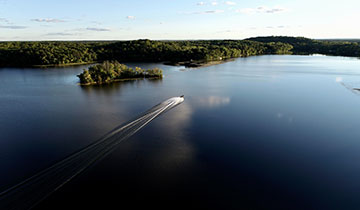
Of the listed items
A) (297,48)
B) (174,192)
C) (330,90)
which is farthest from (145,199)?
(297,48)

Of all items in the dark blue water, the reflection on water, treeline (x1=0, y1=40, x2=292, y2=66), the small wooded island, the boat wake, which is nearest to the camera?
the boat wake

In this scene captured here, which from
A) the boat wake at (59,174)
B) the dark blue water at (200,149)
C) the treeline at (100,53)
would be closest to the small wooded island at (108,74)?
the dark blue water at (200,149)

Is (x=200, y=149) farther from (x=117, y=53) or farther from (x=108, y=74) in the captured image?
(x=117, y=53)

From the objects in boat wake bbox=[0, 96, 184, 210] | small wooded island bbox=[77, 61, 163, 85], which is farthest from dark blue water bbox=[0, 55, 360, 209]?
small wooded island bbox=[77, 61, 163, 85]

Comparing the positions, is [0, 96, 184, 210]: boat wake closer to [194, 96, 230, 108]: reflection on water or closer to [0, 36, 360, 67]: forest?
[194, 96, 230, 108]: reflection on water

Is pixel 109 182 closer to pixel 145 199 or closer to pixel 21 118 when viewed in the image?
pixel 145 199

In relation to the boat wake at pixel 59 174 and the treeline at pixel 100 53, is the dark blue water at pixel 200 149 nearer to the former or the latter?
the boat wake at pixel 59 174
